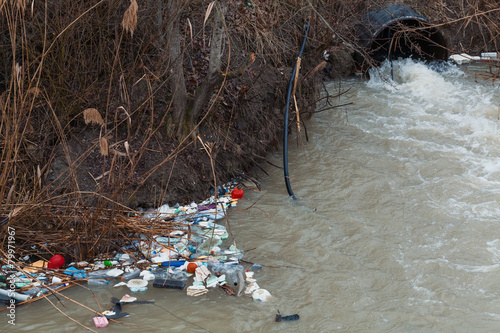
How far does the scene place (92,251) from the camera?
384cm

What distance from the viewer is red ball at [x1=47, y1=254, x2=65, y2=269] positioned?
367 centimetres

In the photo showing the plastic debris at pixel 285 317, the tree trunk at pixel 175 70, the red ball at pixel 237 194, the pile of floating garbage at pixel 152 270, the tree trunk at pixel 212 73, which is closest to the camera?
the plastic debris at pixel 285 317

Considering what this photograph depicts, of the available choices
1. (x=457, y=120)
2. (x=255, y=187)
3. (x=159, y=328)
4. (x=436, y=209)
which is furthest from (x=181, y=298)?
(x=457, y=120)

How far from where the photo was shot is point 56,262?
3.68m

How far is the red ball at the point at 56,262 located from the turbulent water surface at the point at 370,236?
32 cm

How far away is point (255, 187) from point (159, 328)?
2638mm

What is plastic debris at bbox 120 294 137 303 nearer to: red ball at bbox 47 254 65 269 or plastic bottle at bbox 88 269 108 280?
plastic bottle at bbox 88 269 108 280

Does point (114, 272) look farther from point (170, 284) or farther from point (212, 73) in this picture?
point (212, 73)

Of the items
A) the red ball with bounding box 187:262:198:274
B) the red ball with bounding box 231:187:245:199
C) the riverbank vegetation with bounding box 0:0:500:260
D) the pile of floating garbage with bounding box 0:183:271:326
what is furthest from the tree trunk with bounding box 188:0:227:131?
the red ball with bounding box 187:262:198:274

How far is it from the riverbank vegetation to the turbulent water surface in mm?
549

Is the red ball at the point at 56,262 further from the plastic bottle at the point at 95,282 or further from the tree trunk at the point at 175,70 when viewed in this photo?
the tree trunk at the point at 175,70

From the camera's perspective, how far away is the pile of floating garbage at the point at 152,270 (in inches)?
133

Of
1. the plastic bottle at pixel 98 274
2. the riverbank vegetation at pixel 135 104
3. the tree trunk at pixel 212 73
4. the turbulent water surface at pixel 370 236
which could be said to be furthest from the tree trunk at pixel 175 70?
the plastic bottle at pixel 98 274

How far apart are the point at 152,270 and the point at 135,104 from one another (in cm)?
202
